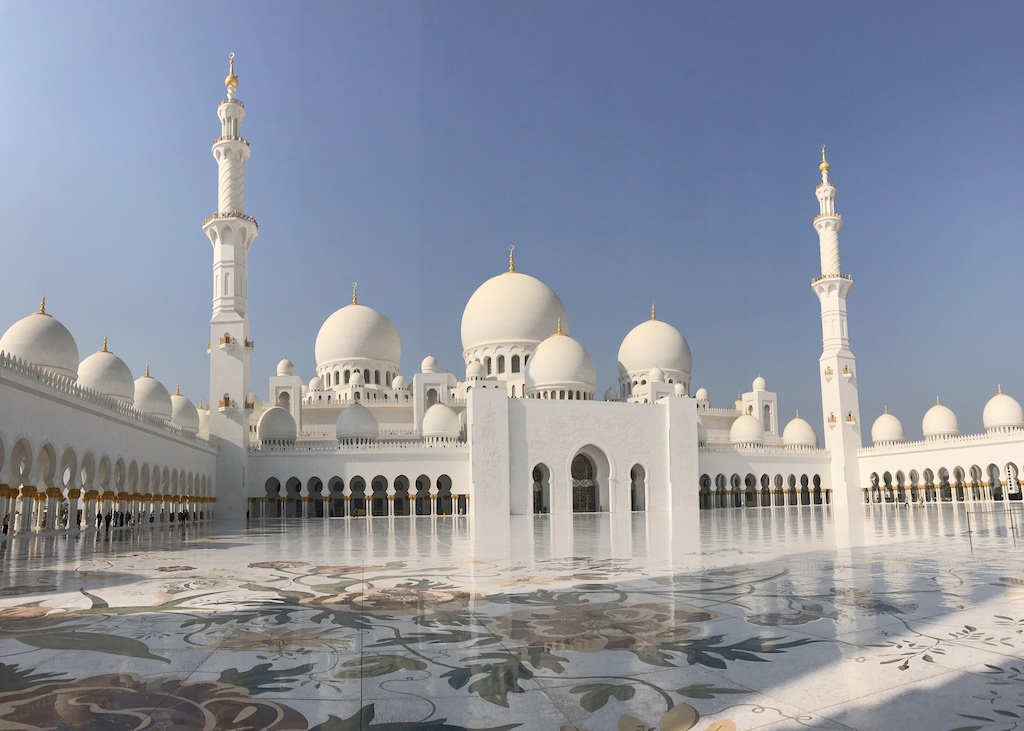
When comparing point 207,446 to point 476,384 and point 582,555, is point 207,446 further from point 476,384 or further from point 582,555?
point 582,555

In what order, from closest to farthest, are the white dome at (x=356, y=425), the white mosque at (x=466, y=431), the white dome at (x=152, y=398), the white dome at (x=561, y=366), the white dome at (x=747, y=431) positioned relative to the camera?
the white mosque at (x=466, y=431) → the white dome at (x=152, y=398) → the white dome at (x=356, y=425) → the white dome at (x=561, y=366) → the white dome at (x=747, y=431)

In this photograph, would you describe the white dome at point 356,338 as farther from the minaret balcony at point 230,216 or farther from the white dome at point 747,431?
the white dome at point 747,431

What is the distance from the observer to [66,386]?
43.7 ft

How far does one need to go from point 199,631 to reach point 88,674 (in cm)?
85

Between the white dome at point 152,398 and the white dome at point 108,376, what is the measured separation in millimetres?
2018

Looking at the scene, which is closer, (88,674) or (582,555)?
(88,674)

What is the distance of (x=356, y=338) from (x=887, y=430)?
19740 millimetres

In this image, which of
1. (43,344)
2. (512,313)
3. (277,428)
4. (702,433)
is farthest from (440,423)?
(43,344)

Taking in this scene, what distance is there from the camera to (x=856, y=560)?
21.0ft

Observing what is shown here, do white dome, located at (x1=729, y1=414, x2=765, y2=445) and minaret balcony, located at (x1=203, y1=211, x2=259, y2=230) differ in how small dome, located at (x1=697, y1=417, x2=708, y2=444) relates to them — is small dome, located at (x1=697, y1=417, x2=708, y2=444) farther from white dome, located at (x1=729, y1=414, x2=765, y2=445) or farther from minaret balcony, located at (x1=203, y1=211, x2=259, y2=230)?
minaret balcony, located at (x1=203, y1=211, x2=259, y2=230)

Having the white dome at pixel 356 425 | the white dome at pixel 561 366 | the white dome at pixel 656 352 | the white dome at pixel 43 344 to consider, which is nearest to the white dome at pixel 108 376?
the white dome at pixel 43 344

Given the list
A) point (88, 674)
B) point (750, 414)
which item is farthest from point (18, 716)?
point (750, 414)

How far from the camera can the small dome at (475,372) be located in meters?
26.8

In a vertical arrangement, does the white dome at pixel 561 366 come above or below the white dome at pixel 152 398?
above
